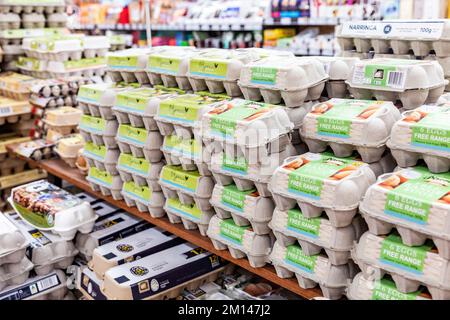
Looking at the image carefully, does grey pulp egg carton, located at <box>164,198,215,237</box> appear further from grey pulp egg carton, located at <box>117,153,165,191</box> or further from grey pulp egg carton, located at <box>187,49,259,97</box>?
grey pulp egg carton, located at <box>187,49,259,97</box>

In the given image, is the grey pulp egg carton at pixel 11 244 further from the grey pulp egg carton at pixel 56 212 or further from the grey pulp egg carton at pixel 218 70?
the grey pulp egg carton at pixel 218 70

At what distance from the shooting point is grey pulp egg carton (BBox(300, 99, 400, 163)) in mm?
1787

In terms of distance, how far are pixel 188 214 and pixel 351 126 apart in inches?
37.7

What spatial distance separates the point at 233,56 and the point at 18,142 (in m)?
2.54

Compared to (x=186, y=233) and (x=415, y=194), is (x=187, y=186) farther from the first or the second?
(x=415, y=194)

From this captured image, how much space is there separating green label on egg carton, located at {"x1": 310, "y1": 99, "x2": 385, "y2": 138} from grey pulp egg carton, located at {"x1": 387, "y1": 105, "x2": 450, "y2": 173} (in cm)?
13

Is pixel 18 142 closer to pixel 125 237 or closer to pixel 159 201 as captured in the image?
pixel 125 237

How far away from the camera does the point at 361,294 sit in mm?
1670

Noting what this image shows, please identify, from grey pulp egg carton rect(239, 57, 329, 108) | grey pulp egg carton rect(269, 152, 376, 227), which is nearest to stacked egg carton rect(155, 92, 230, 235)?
grey pulp egg carton rect(239, 57, 329, 108)

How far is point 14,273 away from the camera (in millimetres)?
2643

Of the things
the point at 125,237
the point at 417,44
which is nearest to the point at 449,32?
the point at 417,44

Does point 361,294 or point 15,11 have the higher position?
point 15,11

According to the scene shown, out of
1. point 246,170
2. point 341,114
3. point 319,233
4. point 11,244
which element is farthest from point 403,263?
point 11,244

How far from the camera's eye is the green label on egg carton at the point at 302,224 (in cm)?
181
